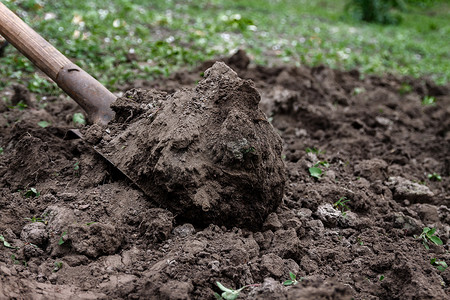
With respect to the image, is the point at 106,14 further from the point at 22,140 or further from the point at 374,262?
the point at 374,262

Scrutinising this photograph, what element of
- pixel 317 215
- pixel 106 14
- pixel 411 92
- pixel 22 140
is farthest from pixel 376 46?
pixel 22 140

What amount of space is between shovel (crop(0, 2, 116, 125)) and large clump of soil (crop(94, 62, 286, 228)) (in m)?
0.31

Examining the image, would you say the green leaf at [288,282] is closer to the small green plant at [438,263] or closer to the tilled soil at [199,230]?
the tilled soil at [199,230]

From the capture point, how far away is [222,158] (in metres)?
2.64

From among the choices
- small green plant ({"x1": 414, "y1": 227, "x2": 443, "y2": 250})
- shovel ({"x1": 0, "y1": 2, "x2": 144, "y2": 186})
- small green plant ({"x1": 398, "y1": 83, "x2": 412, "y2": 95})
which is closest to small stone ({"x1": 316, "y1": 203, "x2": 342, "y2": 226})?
small green plant ({"x1": 414, "y1": 227, "x2": 443, "y2": 250})

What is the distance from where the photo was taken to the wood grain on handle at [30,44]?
126 inches

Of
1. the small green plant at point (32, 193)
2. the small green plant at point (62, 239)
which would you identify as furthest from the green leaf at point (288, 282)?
the small green plant at point (32, 193)

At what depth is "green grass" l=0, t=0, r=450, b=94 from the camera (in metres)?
5.37

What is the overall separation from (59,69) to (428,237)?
277 centimetres

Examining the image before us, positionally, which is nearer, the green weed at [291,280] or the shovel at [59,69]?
the green weed at [291,280]

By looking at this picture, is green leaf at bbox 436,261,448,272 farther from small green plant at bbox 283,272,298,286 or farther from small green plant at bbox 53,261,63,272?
small green plant at bbox 53,261,63,272

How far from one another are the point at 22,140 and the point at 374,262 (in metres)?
2.45

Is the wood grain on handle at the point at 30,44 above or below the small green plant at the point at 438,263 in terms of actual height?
above

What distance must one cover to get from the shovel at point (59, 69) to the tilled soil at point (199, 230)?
7.0 inches
